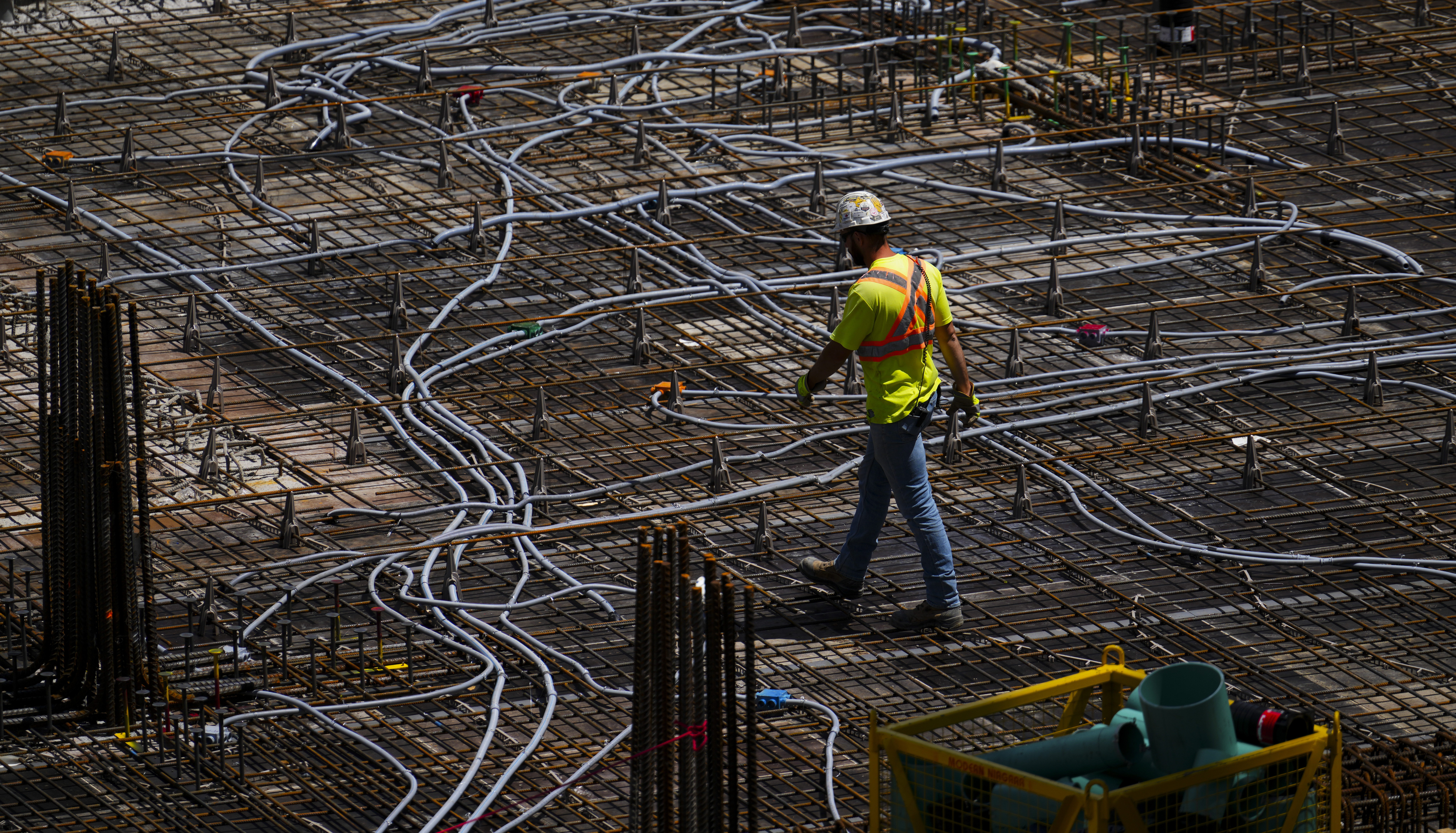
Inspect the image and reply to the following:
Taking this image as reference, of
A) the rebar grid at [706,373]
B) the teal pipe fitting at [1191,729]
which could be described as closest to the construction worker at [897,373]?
the rebar grid at [706,373]

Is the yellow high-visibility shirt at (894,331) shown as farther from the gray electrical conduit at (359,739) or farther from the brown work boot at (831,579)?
the gray electrical conduit at (359,739)

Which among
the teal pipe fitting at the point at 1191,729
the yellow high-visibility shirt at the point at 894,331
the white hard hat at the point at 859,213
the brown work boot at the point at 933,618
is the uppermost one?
the white hard hat at the point at 859,213

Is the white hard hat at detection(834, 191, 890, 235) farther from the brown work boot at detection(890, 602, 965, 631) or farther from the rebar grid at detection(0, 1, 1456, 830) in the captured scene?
the rebar grid at detection(0, 1, 1456, 830)

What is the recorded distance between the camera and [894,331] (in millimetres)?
11844

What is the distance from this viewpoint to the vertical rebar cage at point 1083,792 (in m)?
8.63

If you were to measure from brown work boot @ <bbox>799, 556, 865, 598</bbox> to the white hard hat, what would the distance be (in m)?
1.73

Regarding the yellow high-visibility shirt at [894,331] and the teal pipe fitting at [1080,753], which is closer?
the teal pipe fitting at [1080,753]

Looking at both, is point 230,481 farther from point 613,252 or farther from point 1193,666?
point 1193,666

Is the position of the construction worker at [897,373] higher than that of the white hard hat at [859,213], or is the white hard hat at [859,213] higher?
the white hard hat at [859,213]

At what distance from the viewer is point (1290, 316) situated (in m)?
15.7

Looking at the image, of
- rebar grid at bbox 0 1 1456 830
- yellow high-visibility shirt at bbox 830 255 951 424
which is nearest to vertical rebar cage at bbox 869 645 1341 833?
rebar grid at bbox 0 1 1456 830

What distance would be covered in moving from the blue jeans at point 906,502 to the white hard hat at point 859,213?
896mm

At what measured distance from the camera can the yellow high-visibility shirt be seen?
38.7 feet

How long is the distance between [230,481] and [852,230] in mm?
4091
